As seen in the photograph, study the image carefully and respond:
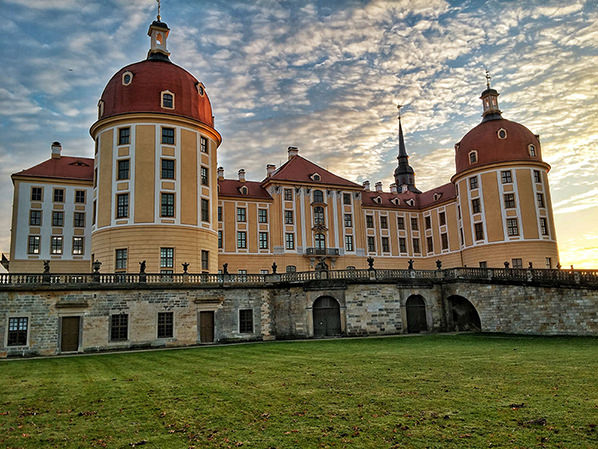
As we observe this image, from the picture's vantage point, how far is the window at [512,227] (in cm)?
4538

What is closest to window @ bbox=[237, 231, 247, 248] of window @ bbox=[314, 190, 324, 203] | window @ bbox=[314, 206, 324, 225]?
window @ bbox=[314, 206, 324, 225]

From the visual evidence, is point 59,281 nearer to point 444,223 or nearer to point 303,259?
point 303,259

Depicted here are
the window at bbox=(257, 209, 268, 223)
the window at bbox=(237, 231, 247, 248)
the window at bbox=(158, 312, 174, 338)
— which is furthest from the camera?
the window at bbox=(257, 209, 268, 223)

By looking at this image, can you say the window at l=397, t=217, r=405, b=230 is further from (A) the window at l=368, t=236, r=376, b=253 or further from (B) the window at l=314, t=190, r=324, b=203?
(B) the window at l=314, t=190, r=324, b=203

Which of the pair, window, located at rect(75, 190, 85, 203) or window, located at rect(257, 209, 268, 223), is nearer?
window, located at rect(75, 190, 85, 203)

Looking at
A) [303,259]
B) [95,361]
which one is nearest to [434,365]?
[95,361]

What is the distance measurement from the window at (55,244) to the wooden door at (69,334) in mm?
22036

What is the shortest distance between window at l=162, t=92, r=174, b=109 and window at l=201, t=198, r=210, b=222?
764 centimetres

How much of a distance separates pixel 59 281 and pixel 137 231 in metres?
7.98

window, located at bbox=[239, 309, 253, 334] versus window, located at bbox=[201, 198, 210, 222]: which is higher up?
window, located at bbox=[201, 198, 210, 222]

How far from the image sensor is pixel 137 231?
34156 mm

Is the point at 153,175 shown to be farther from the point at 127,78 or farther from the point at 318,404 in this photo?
the point at 318,404

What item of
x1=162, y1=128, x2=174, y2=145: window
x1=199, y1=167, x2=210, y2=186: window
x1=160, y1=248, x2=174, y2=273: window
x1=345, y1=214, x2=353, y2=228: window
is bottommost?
x1=160, y1=248, x2=174, y2=273: window

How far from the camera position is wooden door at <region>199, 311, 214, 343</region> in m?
29.8
